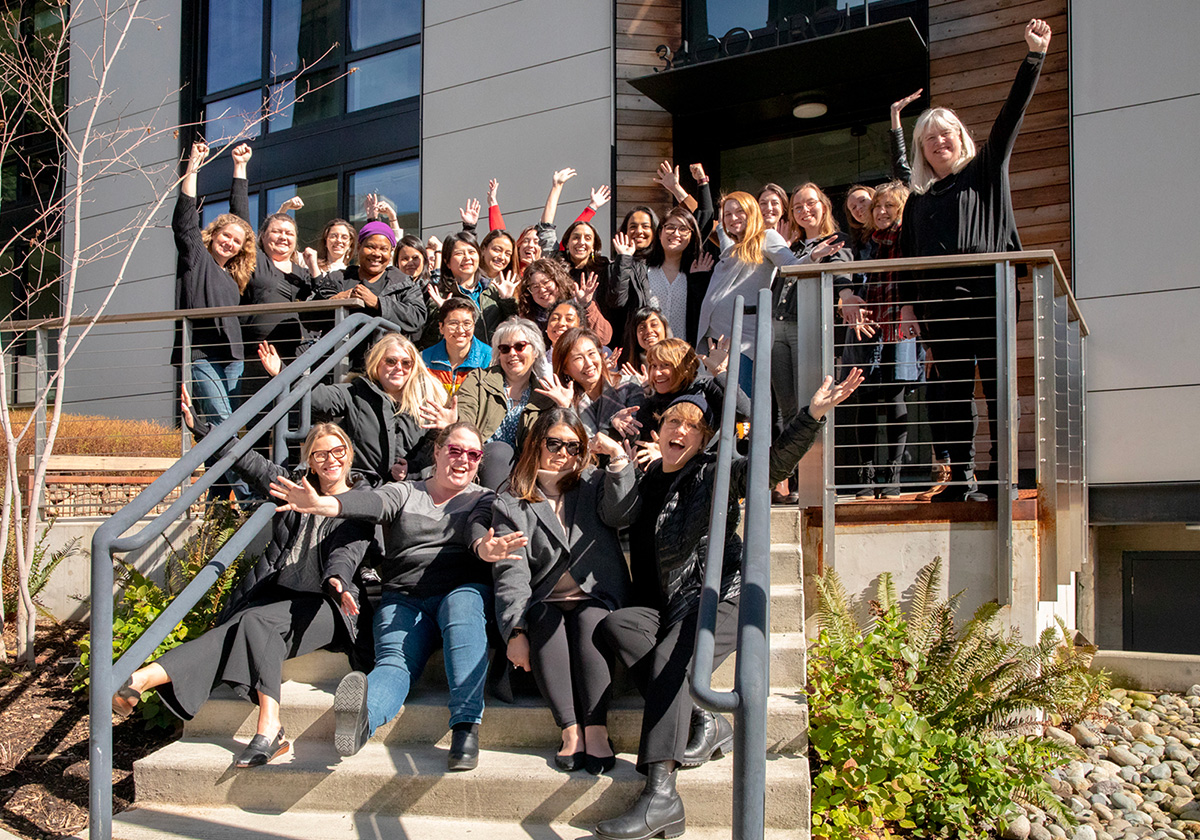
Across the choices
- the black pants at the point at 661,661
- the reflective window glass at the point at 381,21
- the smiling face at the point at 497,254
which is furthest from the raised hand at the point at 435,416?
the reflective window glass at the point at 381,21

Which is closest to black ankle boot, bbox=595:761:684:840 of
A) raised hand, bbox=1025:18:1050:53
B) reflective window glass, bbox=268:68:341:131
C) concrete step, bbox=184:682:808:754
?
concrete step, bbox=184:682:808:754

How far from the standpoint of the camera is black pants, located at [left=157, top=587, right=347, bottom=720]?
3.72m

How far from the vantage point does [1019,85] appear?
4.40m

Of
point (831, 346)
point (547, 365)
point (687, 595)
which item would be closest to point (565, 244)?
point (547, 365)

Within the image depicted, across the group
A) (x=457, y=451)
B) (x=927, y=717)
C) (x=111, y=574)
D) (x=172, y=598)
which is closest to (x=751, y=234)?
(x=457, y=451)

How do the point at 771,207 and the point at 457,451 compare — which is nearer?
the point at 457,451

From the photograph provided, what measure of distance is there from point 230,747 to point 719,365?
2823 mm

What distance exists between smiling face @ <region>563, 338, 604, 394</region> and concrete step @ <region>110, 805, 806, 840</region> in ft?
7.05

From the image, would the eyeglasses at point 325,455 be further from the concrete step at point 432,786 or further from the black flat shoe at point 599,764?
the black flat shoe at point 599,764

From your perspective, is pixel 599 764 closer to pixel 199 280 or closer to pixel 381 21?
pixel 199 280

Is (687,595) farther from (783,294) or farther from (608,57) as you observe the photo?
(608,57)

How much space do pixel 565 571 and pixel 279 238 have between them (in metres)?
3.68

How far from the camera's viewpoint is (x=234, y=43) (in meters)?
11.6

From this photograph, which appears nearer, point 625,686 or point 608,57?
point 625,686
